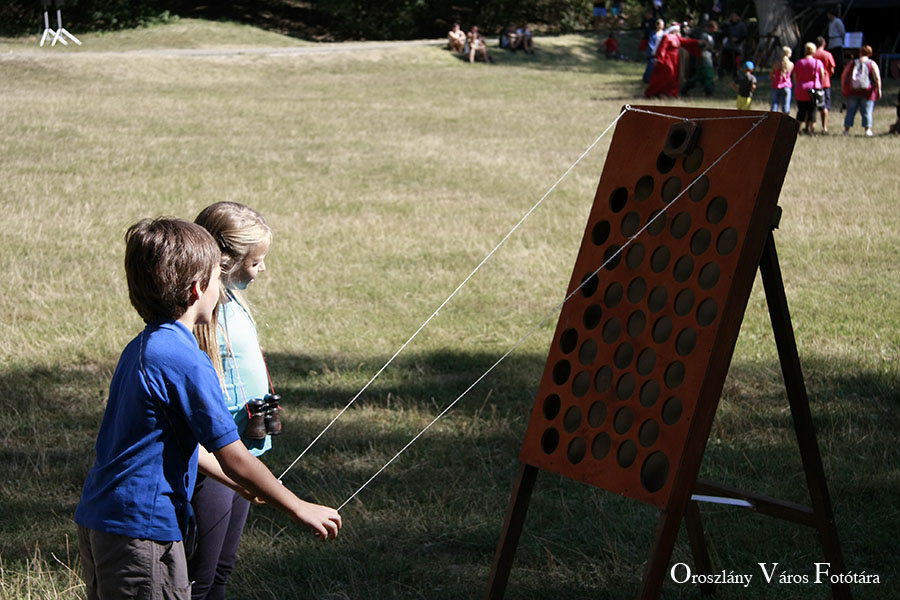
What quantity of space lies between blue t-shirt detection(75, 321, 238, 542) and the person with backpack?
17.1 metres

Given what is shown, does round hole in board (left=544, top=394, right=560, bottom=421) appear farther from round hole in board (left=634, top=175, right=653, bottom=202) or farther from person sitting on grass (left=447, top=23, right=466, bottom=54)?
person sitting on grass (left=447, top=23, right=466, bottom=54)

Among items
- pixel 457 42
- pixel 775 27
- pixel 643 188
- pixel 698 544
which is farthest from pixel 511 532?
pixel 457 42

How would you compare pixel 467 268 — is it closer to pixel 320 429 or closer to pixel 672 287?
pixel 320 429

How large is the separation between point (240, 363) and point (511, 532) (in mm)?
1064

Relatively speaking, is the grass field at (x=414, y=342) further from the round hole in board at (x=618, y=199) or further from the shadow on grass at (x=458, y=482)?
the round hole in board at (x=618, y=199)

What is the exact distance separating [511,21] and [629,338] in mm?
42604

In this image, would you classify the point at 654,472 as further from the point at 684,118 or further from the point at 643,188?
the point at 684,118

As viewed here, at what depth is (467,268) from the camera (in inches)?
363

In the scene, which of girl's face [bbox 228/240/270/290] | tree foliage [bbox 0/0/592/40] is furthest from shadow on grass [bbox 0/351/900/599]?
tree foliage [bbox 0/0/592/40]

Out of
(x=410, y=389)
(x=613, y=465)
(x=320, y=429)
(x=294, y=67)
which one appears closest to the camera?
(x=613, y=465)

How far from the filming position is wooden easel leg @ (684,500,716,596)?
147 inches

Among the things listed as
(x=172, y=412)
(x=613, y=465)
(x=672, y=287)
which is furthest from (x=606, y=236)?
(x=172, y=412)

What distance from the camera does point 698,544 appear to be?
378cm

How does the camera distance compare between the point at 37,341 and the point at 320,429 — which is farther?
the point at 37,341
